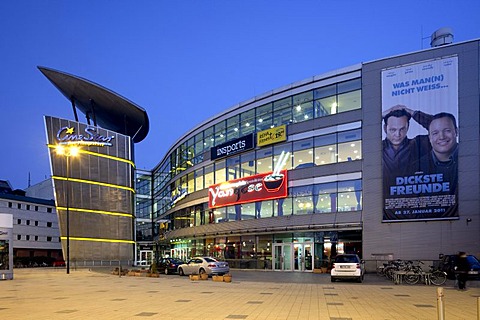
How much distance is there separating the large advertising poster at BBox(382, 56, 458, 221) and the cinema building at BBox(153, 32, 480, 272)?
73 millimetres

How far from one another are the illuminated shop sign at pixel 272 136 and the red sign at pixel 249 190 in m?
2.74

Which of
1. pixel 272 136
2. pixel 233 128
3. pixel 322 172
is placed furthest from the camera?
pixel 233 128

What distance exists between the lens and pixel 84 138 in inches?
2009

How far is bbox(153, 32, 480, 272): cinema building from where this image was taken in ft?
105

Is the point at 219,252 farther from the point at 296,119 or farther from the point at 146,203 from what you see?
the point at 146,203

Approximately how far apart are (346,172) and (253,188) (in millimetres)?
9532

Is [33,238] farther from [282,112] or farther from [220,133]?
[282,112]

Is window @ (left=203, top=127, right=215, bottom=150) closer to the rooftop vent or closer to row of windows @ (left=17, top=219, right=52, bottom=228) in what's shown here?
the rooftop vent

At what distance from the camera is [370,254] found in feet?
113

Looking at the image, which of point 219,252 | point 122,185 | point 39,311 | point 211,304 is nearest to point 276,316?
point 211,304

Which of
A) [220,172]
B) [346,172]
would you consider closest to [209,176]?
[220,172]

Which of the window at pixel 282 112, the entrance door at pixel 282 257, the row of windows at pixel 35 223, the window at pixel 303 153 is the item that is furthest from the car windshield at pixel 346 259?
the row of windows at pixel 35 223

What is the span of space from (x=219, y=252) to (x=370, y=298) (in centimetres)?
3074

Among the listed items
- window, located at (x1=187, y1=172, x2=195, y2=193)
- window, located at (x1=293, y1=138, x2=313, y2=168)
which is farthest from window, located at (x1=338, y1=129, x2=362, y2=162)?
window, located at (x1=187, y1=172, x2=195, y2=193)
